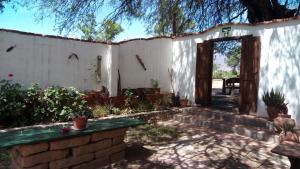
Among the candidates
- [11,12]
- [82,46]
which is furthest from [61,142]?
[11,12]

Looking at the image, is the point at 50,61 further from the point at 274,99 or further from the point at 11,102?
→ the point at 274,99

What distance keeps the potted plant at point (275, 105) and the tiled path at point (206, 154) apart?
1.01 metres

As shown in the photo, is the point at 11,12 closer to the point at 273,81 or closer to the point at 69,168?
the point at 69,168

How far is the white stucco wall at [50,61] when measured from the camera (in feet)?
24.3

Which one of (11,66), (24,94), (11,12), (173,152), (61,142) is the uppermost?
(11,12)

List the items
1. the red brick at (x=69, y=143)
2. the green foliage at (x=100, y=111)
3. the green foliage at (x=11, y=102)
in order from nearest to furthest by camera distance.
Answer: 1. the red brick at (x=69, y=143)
2. the green foliage at (x=11, y=102)
3. the green foliage at (x=100, y=111)

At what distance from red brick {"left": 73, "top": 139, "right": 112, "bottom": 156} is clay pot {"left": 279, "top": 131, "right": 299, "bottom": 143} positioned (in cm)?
369

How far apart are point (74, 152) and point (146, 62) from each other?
6.19m

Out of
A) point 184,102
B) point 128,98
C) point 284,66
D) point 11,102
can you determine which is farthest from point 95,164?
point 184,102

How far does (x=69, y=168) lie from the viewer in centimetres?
457

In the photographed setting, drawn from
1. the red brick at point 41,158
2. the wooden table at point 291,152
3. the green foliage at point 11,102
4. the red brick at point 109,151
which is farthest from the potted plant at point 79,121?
the wooden table at point 291,152

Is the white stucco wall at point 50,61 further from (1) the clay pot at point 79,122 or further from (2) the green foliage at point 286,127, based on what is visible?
(2) the green foliage at point 286,127

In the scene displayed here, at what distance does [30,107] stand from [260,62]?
619 cm

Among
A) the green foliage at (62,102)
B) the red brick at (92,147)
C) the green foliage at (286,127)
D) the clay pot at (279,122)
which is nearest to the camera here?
the red brick at (92,147)
